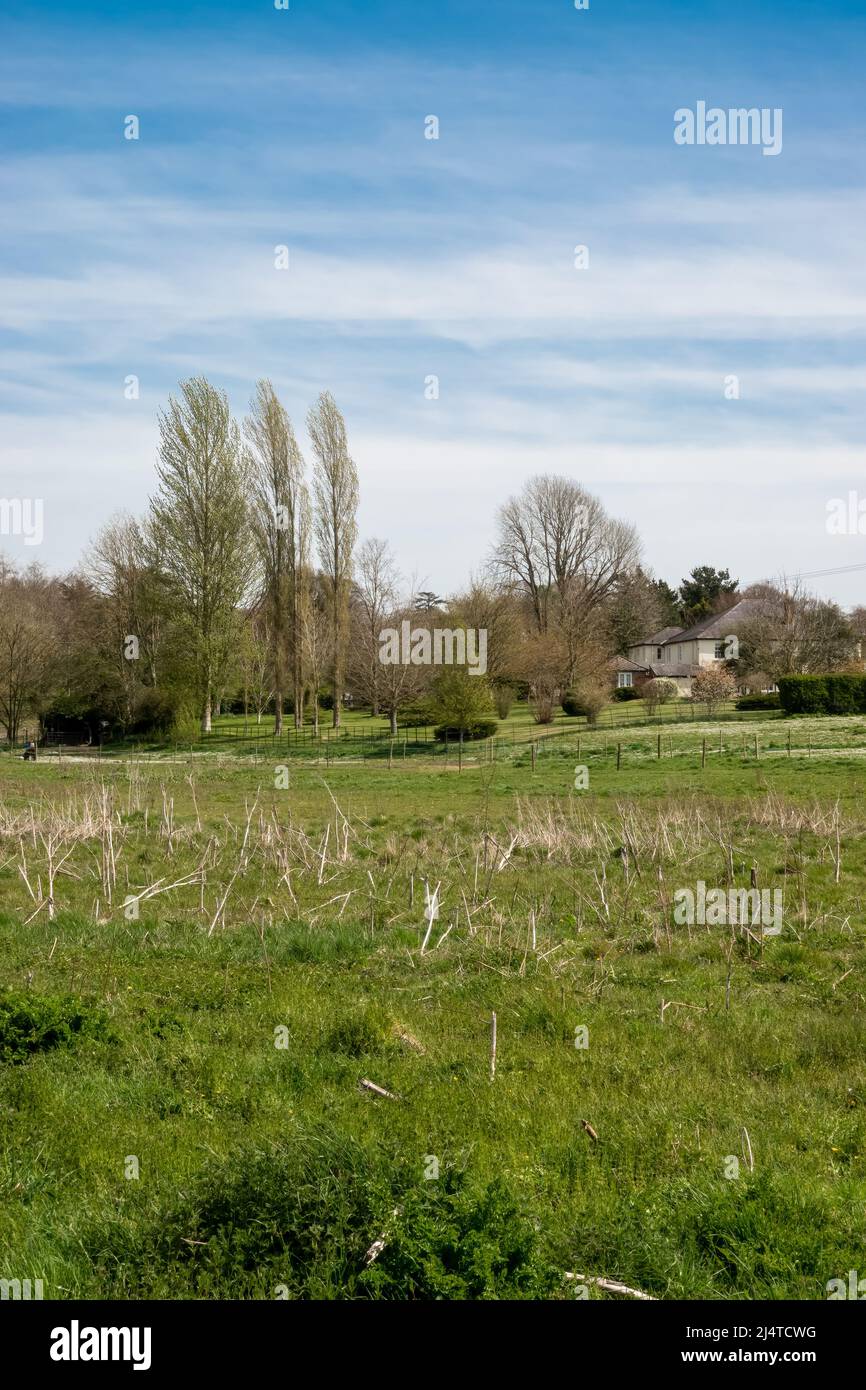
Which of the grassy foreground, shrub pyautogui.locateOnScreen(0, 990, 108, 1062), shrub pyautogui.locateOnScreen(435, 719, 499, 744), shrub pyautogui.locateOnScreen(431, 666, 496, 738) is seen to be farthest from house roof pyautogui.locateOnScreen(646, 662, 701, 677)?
shrub pyautogui.locateOnScreen(0, 990, 108, 1062)

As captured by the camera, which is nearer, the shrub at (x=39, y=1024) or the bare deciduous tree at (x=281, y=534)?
the shrub at (x=39, y=1024)

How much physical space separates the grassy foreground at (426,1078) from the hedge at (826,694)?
39.8m

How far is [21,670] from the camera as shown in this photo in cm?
5703

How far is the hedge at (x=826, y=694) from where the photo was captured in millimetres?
53031

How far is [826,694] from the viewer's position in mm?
53500

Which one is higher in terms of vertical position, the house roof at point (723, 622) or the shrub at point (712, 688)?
the house roof at point (723, 622)

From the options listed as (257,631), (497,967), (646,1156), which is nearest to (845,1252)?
(646,1156)

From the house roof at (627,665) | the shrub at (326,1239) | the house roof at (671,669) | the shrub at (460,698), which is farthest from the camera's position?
the house roof at (627,665)

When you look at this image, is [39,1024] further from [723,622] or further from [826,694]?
[723,622]

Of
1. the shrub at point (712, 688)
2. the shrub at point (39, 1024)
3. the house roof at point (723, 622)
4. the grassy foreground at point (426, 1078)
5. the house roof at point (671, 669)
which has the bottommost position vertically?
the grassy foreground at point (426, 1078)

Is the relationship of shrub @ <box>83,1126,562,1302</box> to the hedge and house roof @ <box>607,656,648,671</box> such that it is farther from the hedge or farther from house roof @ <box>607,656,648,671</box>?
house roof @ <box>607,656,648,671</box>

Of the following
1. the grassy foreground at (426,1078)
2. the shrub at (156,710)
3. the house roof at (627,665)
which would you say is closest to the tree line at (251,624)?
the shrub at (156,710)

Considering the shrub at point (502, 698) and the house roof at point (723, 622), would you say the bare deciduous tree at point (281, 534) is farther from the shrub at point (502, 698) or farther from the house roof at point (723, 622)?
the house roof at point (723, 622)
